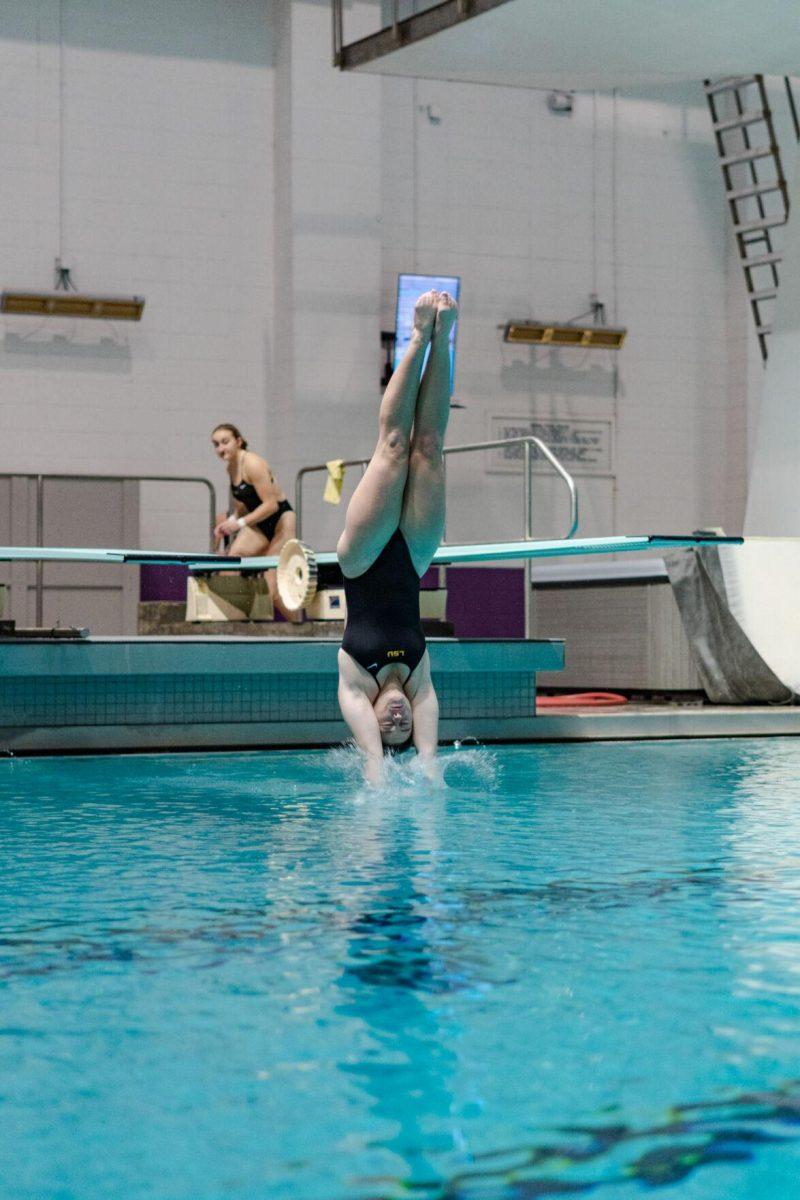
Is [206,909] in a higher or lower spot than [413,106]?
lower

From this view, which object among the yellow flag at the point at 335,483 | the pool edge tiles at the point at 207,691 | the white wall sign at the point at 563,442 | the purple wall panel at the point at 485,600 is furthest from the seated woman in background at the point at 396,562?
the white wall sign at the point at 563,442

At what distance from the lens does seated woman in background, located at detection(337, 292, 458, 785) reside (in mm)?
4902

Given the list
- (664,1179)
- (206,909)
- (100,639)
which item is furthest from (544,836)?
(100,639)

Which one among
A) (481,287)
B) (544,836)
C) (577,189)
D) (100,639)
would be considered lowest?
(544,836)

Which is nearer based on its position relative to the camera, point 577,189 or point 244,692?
point 244,692

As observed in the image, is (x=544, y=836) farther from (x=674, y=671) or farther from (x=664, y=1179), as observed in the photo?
(x=674, y=671)

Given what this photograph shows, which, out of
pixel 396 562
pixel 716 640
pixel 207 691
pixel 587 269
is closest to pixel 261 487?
pixel 207 691

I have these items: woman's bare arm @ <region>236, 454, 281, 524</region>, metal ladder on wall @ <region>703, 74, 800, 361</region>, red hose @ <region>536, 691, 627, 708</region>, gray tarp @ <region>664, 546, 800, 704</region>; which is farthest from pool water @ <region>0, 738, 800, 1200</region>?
metal ladder on wall @ <region>703, 74, 800, 361</region>

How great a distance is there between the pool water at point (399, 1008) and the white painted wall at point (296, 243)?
8655 mm

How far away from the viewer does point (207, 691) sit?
24.2ft

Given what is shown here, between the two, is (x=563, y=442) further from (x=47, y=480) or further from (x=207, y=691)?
(x=207, y=691)

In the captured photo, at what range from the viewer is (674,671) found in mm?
9836

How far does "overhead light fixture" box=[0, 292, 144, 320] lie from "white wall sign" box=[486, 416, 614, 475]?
352 centimetres

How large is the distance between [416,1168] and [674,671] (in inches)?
334
